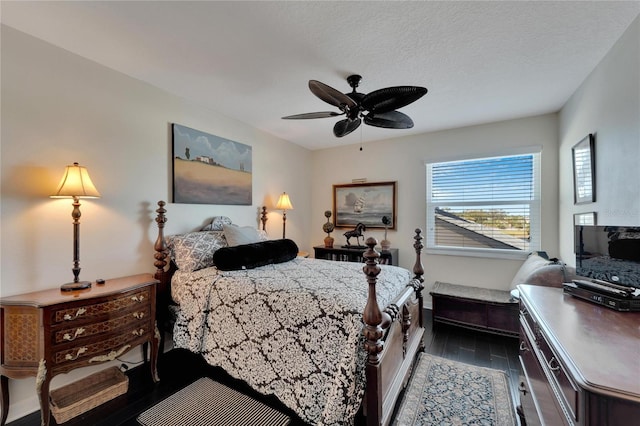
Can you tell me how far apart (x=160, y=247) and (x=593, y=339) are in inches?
120

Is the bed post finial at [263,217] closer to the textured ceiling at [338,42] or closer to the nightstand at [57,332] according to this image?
the textured ceiling at [338,42]

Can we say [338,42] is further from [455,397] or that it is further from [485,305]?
[485,305]

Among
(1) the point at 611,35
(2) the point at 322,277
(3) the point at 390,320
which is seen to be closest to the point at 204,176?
(2) the point at 322,277

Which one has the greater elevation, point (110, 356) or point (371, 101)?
point (371, 101)

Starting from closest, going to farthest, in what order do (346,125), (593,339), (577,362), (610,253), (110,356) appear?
(577,362) < (593,339) < (610,253) < (110,356) < (346,125)

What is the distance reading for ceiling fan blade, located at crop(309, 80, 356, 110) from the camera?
1913 mm

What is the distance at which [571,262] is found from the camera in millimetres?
2836

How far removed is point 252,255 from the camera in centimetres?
260

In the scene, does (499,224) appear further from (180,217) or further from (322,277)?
(180,217)

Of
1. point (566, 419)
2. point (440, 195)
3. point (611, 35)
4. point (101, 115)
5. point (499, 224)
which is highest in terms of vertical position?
point (611, 35)

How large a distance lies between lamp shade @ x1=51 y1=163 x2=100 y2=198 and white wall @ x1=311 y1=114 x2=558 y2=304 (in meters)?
3.50

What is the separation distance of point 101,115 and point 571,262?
480 cm

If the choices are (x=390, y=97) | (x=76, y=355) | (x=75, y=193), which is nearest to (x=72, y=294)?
(x=76, y=355)

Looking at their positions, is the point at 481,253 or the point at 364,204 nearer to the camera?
the point at 481,253
